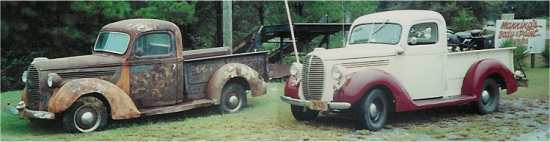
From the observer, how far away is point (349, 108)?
4.52 meters

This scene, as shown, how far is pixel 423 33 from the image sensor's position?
5.15m

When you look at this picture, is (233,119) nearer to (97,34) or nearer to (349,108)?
(349,108)

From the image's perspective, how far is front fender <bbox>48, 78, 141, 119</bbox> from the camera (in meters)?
4.35

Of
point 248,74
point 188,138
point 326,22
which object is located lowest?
point 188,138

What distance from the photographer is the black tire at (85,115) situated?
4.34 metres

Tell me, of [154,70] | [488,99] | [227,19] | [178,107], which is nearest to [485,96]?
[488,99]

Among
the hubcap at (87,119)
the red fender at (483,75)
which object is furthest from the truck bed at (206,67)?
the red fender at (483,75)

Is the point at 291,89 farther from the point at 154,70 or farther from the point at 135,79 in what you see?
the point at 135,79

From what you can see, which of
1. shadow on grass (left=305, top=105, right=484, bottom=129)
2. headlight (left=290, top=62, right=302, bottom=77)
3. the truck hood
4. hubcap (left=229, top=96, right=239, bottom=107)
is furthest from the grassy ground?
the truck hood

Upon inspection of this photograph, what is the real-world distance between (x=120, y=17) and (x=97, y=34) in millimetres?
198

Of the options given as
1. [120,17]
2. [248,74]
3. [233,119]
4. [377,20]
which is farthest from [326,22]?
[120,17]

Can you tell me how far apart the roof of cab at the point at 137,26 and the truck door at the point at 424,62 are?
1.70 m

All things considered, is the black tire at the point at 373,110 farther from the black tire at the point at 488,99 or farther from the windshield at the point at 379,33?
the black tire at the point at 488,99

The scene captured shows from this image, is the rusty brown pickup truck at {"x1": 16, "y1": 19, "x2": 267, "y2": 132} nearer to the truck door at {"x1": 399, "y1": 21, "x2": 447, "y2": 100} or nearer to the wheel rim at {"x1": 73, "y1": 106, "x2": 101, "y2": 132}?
the wheel rim at {"x1": 73, "y1": 106, "x2": 101, "y2": 132}
